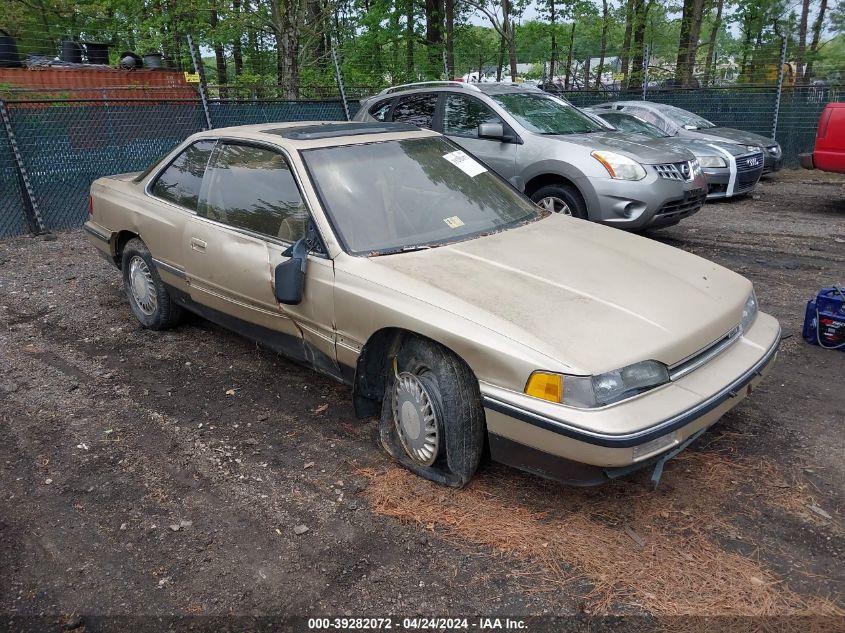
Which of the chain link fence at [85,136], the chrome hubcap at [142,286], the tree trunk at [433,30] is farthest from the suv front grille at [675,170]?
the tree trunk at [433,30]

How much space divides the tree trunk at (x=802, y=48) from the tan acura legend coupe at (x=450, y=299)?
14975 millimetres

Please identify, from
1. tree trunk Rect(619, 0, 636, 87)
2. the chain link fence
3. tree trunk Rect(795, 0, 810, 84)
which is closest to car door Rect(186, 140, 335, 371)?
the chain link fence

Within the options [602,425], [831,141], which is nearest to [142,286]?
[602,425]

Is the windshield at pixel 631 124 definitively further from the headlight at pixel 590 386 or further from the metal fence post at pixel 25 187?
the headlight at pixel 590 386

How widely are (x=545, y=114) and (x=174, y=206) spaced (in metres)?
4.75

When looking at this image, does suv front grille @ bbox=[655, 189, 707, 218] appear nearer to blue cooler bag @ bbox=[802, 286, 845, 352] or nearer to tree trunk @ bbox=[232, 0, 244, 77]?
blue cooler bag @ bbox=[802, 286, 845, 352]

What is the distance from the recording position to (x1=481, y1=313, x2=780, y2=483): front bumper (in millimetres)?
Result: 2654

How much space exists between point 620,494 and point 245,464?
1.88 metres

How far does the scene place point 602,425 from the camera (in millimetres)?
2639

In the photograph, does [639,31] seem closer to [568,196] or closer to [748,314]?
[568,196]

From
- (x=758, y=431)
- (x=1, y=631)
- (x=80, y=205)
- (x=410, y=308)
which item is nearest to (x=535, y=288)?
(x=410, y=308)

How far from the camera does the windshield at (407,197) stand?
12.0 feet

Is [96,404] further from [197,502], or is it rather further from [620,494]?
[620,494]

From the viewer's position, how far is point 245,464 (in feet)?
11.9
